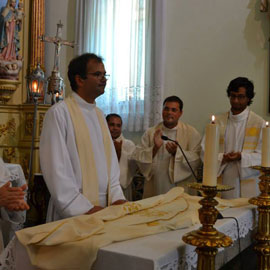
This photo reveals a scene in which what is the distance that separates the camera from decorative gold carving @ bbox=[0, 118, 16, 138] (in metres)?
6.52

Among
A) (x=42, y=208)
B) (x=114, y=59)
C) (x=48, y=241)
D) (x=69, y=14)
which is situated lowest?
(x=42, y=208)

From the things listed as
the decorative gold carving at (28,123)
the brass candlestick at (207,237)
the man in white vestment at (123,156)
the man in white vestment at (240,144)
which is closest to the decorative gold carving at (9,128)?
the decorative gold carving at (28,123)

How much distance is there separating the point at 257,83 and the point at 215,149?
3829mm

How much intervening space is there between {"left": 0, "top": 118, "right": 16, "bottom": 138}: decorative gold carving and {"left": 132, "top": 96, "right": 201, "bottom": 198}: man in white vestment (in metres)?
2.99

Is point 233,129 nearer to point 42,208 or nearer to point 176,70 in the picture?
point 176,70

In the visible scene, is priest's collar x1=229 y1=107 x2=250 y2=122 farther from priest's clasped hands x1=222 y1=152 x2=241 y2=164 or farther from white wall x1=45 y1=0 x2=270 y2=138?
white wall x1=45 y1=0 x2=270 y2=138

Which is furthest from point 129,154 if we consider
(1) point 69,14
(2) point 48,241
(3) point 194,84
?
(1) point 69,14

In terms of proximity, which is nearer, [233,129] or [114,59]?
[233,129]

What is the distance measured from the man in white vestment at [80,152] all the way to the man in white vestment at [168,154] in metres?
1.26

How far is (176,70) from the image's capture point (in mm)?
5617

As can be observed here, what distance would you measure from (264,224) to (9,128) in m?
5.27

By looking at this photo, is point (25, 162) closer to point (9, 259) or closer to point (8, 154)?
point (8, 154)

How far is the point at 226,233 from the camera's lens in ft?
6.26

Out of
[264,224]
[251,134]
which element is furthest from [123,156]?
[264,224]
